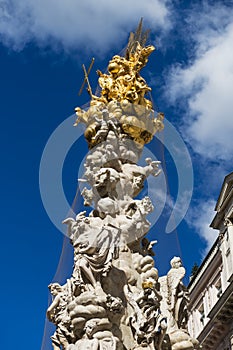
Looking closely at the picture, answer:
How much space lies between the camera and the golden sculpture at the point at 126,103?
35.8 ft

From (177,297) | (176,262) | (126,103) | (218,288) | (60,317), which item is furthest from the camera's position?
(218,288)

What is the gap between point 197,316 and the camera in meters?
35.1

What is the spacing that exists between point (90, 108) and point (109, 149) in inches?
55.6

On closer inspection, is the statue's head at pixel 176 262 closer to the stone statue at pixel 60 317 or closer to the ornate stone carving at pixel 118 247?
the ornate stone carving at pixel 118 247

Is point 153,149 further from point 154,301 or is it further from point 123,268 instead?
point 154,301

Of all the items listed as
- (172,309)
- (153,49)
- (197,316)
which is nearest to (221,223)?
(197,316)

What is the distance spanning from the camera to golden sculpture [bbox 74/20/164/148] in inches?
429

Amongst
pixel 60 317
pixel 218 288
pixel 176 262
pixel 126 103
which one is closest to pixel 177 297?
pixel 176 262

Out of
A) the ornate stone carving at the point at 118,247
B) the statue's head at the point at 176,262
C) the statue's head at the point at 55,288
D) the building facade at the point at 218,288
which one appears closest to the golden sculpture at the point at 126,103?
the ornate stone carving at the point at 118,247

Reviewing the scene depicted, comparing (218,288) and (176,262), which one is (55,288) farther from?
(218,288)

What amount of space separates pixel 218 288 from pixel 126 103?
24.0 metres

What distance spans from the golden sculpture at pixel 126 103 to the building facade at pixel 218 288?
1693 cm

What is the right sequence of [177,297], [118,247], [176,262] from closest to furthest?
[118,247]
[177,297]
[176,262]

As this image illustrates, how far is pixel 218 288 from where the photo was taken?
107 feet
